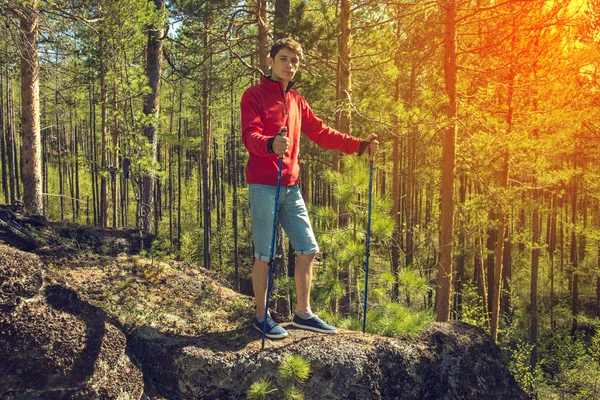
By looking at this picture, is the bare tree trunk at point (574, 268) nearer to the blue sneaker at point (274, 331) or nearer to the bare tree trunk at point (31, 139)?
the blue sneaker at point (274, 331)

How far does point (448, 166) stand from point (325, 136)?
15.2 ft

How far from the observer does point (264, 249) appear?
2.95 meters

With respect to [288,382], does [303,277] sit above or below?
above

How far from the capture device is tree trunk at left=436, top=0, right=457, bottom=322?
6754 millimetres

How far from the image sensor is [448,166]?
7.42 m

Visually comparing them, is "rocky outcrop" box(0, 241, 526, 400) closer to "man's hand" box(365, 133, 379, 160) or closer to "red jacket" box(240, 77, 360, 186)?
"red jacket" box(240, 77, 360, 186)

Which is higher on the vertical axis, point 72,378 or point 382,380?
point 72,378

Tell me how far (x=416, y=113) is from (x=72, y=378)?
5715 mm

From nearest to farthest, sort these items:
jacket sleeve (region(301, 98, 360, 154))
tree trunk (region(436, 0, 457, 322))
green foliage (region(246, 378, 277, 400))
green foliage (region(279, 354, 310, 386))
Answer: green foliage (region(246, 378, 277, 400)) → green foliage (region(279, 354, 310, 386)) → jacket sleeve (region(301, 98, 360, 154)) → tree trunk (region(436, 0, 457, 322))

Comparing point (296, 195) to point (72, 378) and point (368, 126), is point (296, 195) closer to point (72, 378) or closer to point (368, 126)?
point (72, 378)

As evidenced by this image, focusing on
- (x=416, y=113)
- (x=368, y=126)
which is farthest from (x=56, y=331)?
(x=368, y=126)

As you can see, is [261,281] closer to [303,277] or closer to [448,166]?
[303,277]

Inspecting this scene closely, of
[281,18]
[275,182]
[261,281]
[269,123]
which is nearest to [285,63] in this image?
[269,123]

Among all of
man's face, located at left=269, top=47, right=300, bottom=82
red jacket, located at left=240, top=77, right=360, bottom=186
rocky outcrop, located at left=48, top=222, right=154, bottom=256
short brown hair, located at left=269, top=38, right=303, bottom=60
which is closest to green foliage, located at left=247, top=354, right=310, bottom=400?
red jacket, located at left=240, top=77, right=360, bottom=186
